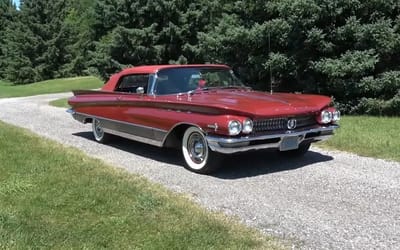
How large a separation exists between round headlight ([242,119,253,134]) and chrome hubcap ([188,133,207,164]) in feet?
2.47

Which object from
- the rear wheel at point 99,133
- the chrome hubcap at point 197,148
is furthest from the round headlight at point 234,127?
the rear wheel at point 99,133

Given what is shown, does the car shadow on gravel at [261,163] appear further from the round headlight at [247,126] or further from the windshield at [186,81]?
the windshield at [186,81]

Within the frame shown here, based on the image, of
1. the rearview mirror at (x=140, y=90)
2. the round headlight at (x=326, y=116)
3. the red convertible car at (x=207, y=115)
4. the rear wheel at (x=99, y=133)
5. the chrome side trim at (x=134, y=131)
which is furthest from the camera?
the rear wheel at (x=99, y=133)

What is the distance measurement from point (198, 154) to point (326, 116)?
1.87 m

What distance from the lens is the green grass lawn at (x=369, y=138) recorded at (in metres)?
8.06

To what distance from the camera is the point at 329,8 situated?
489 inches

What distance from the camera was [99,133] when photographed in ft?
32.1

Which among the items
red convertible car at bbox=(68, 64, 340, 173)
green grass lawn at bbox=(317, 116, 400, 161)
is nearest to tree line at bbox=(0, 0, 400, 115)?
green grass lawn at bbox=(317, 116, 400, 161)

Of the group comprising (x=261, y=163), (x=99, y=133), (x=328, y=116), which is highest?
(x=328, y=116)

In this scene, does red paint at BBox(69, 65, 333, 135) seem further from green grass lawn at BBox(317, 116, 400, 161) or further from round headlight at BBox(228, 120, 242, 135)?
green grass lawn at BBox(317, 116, 400, 161)

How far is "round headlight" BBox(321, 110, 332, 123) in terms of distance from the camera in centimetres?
718

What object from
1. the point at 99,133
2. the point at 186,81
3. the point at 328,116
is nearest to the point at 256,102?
the point at 328,116

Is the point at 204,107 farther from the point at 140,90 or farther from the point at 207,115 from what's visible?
the point at 140,90

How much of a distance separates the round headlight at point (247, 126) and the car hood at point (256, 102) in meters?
0.09
